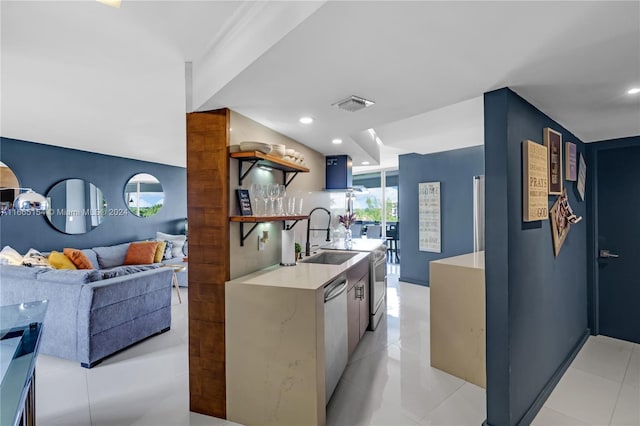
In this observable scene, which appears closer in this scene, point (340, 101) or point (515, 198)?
point (515, 198)

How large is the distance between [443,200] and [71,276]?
205 inches

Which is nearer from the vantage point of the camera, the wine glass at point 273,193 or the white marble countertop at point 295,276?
the white marble countertop at point 295,276

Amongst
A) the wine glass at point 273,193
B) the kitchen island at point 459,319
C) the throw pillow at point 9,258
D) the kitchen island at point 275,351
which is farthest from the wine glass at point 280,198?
the throw pillow at point 9,258

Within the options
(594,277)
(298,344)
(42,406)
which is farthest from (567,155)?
(42,406)

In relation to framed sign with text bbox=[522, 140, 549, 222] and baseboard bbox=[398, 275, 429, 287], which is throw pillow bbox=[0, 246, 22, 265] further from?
baseboard bbox=[398, 275, 429, 287]

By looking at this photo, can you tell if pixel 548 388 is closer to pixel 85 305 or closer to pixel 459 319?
pixel 459 319

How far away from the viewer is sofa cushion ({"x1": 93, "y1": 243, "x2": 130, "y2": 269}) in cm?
523

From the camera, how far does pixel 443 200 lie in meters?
5.43

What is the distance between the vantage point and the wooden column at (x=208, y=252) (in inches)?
86.0

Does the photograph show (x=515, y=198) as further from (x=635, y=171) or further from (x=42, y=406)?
(x=42, y=406)

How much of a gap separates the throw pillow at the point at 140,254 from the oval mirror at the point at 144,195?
2.92 ft

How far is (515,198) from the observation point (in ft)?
6.36

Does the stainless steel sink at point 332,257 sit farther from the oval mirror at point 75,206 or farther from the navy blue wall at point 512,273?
the oval mirror at point 75,206

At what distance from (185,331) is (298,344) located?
2.31 metres
